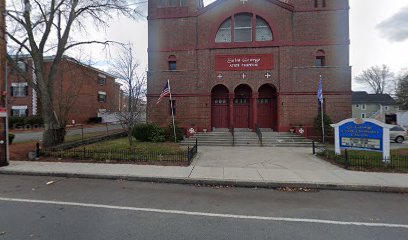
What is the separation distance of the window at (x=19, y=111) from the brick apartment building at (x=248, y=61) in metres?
25.6

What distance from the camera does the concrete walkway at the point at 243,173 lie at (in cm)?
732

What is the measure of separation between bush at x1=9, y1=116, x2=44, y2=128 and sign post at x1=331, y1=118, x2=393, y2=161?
34.7m

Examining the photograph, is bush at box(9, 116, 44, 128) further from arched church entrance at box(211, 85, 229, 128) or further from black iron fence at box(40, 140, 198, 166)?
arched church entrance at box(211, 85, 229, 128)

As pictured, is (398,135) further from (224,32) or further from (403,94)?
(403,94)

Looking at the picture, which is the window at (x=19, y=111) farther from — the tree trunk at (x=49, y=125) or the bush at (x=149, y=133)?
the tree trunk at (x=49, y=125)

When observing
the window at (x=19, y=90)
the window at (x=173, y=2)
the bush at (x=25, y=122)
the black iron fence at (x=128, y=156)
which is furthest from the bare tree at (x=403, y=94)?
the window at (x=19, y=90)

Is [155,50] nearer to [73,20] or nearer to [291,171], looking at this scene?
[73,20]

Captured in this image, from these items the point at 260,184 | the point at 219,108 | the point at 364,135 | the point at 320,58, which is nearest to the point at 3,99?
the point at 260,184

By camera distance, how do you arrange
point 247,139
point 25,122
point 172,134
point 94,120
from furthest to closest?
point 94,120 → point 25,122 → point 172,134 → point 247,139

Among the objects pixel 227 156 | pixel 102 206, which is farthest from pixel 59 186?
pixel 227 156

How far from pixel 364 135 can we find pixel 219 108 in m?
11.6

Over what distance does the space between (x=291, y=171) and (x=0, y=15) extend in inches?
604

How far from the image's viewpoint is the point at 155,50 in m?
20.1

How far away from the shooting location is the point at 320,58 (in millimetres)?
19062
